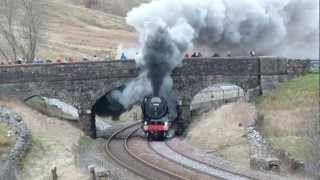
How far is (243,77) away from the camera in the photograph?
57312 mm

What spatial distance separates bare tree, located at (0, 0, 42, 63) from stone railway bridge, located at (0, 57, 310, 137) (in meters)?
9.45

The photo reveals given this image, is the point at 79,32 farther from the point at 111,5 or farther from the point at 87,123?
the point at 87,123

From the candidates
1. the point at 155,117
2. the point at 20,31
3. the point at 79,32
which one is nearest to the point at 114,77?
the point at 155,117

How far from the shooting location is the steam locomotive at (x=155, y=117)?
49438 mm

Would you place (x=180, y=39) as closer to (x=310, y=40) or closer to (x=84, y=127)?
(x=84, y=127)

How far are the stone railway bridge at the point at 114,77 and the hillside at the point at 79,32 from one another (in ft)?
82.0

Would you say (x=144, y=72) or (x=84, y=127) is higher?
(x=144, y=72)

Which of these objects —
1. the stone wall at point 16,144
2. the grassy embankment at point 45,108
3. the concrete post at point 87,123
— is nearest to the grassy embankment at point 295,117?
the concrete post at point 87,123

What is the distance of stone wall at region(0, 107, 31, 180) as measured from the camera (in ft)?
107

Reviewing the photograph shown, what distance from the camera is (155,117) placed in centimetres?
4956

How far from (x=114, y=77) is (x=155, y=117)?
667 centimetres

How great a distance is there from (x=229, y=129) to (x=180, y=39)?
29.3 ft

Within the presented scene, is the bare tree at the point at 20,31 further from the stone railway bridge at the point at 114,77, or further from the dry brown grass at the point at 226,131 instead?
the dry brown grass at the point at 226,131

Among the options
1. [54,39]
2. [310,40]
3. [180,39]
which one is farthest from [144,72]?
[54,39]
